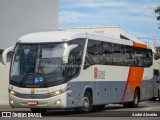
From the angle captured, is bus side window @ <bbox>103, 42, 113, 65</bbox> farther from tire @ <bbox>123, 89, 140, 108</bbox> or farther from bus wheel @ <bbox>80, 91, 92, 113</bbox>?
tire @ <bbox>123, 89, 140, 108</bbox>

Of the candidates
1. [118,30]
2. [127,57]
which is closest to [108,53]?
[127,57]

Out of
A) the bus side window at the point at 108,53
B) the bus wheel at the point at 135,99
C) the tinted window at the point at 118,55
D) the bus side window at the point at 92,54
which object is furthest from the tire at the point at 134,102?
the bus side window at the point at 92,54

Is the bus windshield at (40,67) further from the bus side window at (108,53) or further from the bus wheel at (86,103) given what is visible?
the bus side window at (108,53)

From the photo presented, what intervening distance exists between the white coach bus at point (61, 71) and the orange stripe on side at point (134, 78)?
252cm

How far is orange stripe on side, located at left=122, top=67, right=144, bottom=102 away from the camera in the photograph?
84.4 feet

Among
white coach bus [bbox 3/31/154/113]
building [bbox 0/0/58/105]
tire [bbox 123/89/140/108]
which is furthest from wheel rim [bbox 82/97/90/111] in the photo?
building [bbox 0/0/58/105]

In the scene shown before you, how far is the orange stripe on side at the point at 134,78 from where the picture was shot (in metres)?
25.7

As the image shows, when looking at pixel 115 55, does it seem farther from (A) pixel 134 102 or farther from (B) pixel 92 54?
(A) pixel 134 102

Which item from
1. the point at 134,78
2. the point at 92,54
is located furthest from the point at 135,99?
the point at 92,54

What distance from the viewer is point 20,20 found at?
116 feet

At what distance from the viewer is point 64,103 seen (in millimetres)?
18969

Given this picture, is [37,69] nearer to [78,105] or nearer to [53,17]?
[78,105]

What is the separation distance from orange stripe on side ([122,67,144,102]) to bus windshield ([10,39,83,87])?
6.39 m

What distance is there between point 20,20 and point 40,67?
16796 mm
